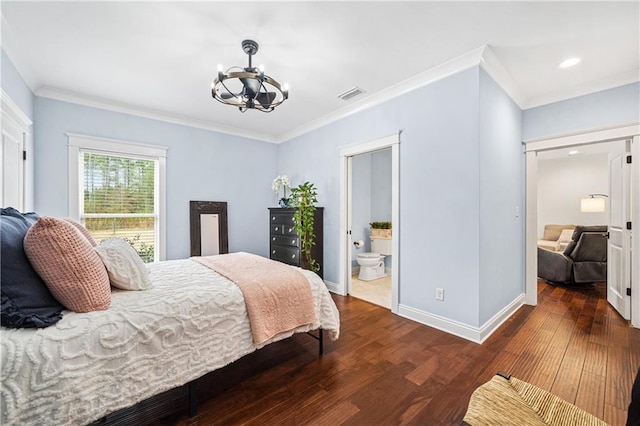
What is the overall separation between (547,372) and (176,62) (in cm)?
416

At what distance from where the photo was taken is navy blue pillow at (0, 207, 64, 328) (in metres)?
1.14

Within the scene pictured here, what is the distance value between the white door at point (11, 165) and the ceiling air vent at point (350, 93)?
3.23 meters

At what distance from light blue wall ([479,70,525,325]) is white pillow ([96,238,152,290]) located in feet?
9.15

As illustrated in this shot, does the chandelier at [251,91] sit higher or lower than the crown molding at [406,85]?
lower

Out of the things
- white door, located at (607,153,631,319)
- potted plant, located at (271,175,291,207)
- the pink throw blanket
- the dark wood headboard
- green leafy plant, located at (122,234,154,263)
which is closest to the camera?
the pink throw blanket

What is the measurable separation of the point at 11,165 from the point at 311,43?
2.98 metres

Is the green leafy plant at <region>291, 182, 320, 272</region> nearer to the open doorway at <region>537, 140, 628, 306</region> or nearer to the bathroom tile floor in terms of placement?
the bathroom tile floor

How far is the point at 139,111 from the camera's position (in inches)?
148

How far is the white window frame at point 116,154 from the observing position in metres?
3.33

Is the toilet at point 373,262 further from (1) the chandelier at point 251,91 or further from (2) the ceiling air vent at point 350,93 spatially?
(1) the chandelier at point 251,91

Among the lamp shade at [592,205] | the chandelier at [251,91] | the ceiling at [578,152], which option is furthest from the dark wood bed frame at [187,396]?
the lamp shade at [592,205]

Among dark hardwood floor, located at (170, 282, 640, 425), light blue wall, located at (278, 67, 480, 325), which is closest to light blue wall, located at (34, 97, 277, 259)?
light blue wall, located at (278, 67, 480, 325)

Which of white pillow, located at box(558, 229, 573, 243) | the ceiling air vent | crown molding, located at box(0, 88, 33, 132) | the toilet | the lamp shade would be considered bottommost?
the toilet

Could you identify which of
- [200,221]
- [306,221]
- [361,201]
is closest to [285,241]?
[306,221]
